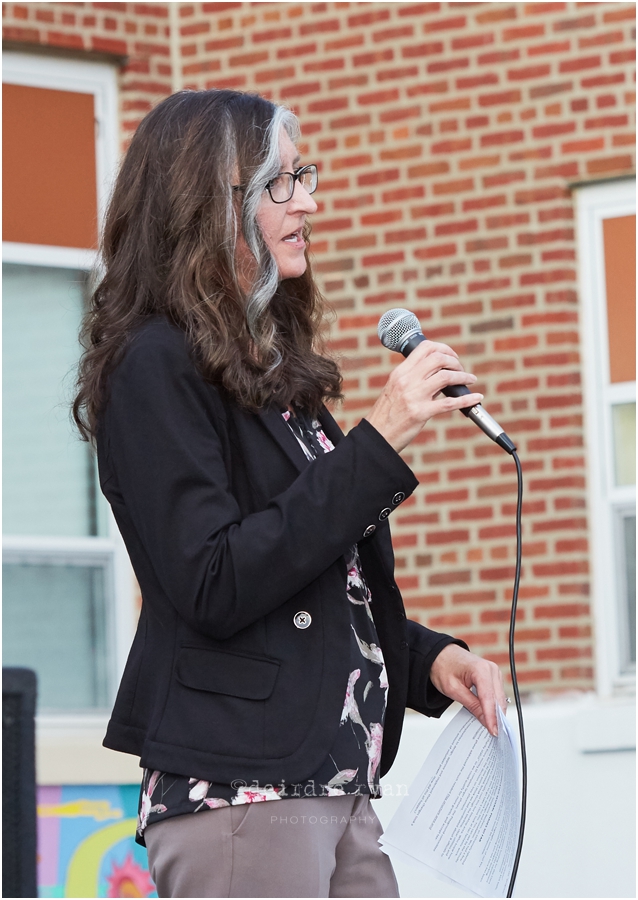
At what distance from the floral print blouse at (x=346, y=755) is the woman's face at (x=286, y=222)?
264 millimetres

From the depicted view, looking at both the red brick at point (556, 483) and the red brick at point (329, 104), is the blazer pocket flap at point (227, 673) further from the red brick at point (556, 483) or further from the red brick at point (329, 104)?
the red brick at point (329, 104)

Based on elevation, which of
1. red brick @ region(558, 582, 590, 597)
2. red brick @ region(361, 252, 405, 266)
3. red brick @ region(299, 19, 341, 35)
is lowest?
red brick @ region(558, 582, 590, 597)

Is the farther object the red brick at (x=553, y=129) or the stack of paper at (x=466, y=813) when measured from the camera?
the red brick at (x=553, y=129)

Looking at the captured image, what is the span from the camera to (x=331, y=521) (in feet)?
5.67

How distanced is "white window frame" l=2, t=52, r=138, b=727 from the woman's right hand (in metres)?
3.48

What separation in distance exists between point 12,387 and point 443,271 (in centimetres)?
196

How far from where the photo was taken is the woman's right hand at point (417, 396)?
1.80 metres

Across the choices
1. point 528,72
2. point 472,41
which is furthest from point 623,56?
point 472,41

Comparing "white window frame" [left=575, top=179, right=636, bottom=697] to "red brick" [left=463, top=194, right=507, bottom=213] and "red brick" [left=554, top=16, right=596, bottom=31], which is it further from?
"red brick" [left=554, top=16, right=596, bottom=31]

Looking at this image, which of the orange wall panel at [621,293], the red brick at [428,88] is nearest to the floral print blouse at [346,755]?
the orange wall panel at [621,293]

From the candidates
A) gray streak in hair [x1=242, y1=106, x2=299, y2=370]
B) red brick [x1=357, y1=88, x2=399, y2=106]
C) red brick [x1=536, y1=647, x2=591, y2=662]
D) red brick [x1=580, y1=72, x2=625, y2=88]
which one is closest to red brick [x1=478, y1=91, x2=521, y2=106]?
red brick [x1=580, y1=72, x2=625, y2=88]

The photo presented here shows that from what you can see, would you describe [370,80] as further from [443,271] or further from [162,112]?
[162,112]

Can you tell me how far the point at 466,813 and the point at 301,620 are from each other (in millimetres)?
502

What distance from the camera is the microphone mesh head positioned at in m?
2.14
